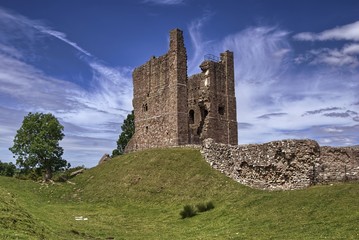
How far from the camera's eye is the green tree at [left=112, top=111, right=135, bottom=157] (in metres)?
75.3

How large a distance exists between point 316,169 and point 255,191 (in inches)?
197

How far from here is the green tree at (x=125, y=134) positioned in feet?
247

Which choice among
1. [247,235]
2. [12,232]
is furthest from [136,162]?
[12,232]

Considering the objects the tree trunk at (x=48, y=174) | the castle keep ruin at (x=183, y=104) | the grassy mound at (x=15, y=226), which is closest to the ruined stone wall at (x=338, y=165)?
the castle keep ruin at (x=183, y=104)

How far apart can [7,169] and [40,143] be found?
Answer: 64.7 feet

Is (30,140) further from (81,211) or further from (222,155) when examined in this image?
(222,155)

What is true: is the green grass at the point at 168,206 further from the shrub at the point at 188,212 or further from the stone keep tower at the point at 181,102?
the stone keep tower at the point at 181,102

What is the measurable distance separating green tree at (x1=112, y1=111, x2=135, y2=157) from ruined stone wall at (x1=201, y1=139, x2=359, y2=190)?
136 feet

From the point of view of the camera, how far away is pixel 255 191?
31.6m

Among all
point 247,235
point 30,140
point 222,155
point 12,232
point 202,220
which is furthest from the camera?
point 30,140

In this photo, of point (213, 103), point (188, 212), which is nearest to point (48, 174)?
point (213, 103)

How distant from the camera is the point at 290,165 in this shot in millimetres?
31359

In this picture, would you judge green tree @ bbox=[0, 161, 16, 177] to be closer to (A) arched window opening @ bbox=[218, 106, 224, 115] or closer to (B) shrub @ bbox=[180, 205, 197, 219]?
(A) arched window opening @ bbox=[218, 106, 224, 115]

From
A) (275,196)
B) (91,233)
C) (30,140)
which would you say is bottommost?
(91,233)
